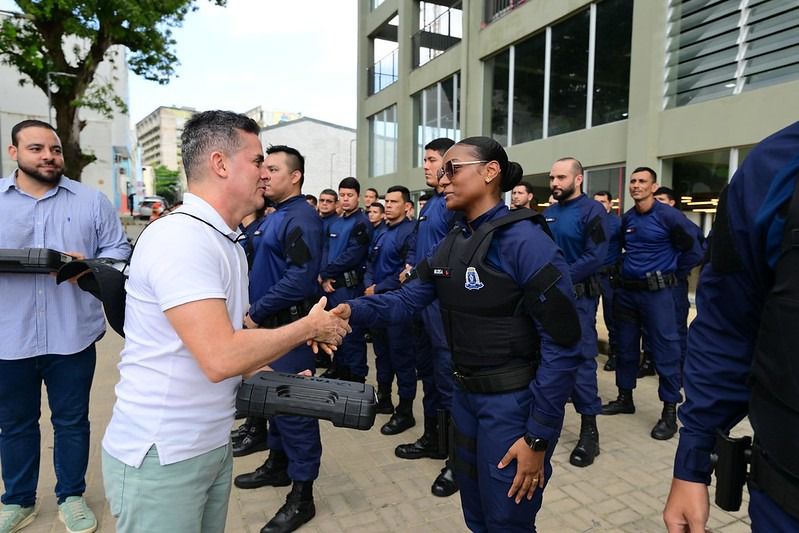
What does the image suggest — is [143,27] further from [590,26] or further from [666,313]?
[666,313]

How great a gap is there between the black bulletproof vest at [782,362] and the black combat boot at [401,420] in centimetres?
354

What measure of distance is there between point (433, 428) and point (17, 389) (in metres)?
2.83

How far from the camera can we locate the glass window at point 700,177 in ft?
25.0

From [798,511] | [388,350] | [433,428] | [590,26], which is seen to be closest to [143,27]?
[590,26]

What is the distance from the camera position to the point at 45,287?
111 inches

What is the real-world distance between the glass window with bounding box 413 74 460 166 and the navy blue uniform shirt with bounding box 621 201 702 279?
408 inches

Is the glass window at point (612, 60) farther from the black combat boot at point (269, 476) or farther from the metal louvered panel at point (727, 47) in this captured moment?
the black combat boot at point (269, 476)

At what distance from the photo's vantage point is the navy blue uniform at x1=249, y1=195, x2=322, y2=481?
3.08 m

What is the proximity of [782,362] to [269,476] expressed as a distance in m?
3.25

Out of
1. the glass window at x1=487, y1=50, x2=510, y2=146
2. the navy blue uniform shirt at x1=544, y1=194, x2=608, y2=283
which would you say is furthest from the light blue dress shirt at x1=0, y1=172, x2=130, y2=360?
the glass window at x1=487, y1=50, x2=510, y2=146

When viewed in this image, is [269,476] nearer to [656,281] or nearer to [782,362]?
[782,362]

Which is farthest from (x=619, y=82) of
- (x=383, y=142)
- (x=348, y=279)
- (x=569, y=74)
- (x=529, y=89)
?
(x=383, y=142)

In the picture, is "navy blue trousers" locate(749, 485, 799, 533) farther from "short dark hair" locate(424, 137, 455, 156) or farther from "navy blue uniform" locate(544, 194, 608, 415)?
"short dark hair" locate(424, 137, 455, 156)

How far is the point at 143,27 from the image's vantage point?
1398 cm
